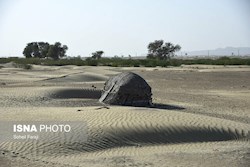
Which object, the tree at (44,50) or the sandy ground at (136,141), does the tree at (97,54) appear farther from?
the sandy ground at (136,141)

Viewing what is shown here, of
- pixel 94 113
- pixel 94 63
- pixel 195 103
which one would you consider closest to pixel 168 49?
pixel 94 63

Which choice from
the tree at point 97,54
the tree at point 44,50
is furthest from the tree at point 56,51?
the tree at point 97,54

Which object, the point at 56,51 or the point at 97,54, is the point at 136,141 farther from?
the point at 97,54

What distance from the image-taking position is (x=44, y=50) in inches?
3593

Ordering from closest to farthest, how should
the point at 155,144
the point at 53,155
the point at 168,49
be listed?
the point at 53,155 < the point at 155,144 < the point at 168,49

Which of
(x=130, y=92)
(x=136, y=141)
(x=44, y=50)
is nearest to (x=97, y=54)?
(x=44, y=50)

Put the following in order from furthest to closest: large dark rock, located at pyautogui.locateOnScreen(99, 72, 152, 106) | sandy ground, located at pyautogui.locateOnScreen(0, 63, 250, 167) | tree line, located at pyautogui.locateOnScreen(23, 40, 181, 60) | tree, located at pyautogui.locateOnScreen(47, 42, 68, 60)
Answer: tree line, located at pyautogui.locateOnScreen(23, 40, 181, 60) → tree, located at pyautogui.locateOnScreen(47, 42, 68, 60) → large dark rock, located at pyautogui.locateOnScreen(99, 72, 152, 106) → sandy ground, located at pyautogui.locateOnScreen(0, 63, 250, 167)

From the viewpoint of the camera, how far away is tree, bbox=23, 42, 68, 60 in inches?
3228

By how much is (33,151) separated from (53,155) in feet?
1.57

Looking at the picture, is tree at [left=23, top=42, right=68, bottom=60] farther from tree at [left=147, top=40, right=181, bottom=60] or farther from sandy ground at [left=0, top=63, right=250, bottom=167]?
sandy ground at [left=0, top=63, right=250, bottom=167]

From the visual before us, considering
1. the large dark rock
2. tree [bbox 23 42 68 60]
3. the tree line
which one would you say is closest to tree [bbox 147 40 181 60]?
the tree line

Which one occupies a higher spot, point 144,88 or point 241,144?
point 144,88

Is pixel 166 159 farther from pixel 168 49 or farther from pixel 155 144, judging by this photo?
pixel 168 49

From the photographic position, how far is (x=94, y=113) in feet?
→ 39.4
